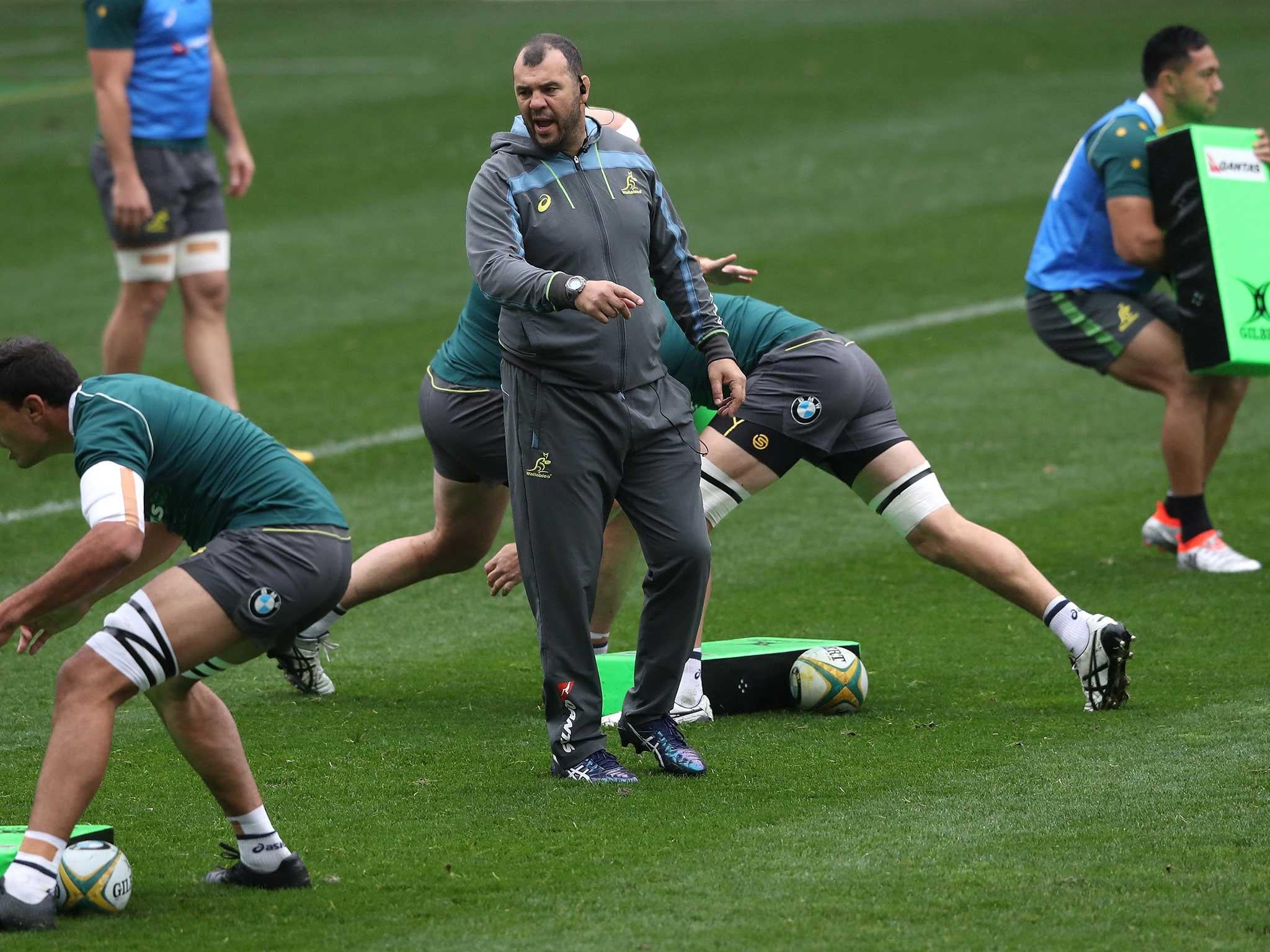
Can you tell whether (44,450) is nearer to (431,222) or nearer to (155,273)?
(155,273)

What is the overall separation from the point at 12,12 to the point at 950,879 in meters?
29.9

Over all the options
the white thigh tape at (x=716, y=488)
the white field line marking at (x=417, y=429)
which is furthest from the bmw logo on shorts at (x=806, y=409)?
the white field line marking at (x=417, y=429)

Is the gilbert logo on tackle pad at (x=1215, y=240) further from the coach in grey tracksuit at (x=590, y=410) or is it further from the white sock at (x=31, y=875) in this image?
the white sock at (x=31, y=875)

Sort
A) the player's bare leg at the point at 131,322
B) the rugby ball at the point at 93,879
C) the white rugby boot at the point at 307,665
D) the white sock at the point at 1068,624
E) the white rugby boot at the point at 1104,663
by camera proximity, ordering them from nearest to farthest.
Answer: the rugby ball at the point at 93,879, the white rugby boot at the point at 1104,663, the white sock at the point at 1068,624, the white rugby boot at the point at 307,665, the player's bare leg at the point at 131,322

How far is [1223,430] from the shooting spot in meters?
8.80

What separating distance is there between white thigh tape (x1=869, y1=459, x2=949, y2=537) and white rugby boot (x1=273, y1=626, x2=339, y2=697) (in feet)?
6.64

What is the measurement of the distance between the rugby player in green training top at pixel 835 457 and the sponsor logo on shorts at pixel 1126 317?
229 centimetres

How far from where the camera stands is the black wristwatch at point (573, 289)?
5.12 m

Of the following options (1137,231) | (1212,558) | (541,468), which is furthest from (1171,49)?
(541,468)

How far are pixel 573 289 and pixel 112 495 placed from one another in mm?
1357

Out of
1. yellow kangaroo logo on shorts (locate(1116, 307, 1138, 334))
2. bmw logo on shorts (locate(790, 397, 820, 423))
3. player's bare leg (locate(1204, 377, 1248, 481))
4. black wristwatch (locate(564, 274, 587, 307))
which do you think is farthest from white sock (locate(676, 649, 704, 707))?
player's bare leg (locate(1204, 377, 1248, 481))

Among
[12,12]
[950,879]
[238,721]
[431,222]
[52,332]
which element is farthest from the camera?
[12,12]

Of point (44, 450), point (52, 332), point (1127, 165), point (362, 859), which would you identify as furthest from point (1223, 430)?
point (52, 332)

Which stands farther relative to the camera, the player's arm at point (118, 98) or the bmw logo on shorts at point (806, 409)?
the player's arm at point (118, 98)
